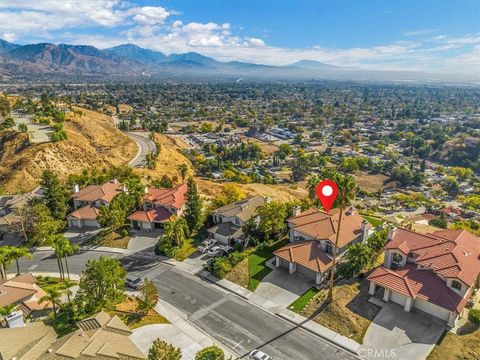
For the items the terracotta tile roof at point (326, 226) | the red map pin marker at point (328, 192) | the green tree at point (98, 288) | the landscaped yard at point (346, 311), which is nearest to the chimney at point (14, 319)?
the green tree at point (98, 288)

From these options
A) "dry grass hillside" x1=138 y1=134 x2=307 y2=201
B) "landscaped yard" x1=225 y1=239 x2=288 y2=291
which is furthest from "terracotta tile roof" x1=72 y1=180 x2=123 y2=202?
"landscaped yard" x1=225 y1=239 x2=288 y2=291

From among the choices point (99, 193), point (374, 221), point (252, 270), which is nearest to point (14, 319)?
point (252, 270)

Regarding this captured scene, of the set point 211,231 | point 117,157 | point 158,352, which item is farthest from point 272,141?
point 158,352

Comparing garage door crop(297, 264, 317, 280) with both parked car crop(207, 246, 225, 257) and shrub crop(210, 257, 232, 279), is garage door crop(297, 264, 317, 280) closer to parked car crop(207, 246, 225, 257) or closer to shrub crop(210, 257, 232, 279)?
shrub crop(210, 257, 232, 279)

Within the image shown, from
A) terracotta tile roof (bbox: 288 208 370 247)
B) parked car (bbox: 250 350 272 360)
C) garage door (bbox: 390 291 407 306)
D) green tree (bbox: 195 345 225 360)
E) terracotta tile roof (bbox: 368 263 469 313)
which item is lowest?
parked car (bbox: 250 350 272 360)

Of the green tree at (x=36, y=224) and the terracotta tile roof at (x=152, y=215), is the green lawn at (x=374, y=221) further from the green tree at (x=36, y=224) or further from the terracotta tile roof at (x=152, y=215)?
the green tree at (x=36, y=224)
